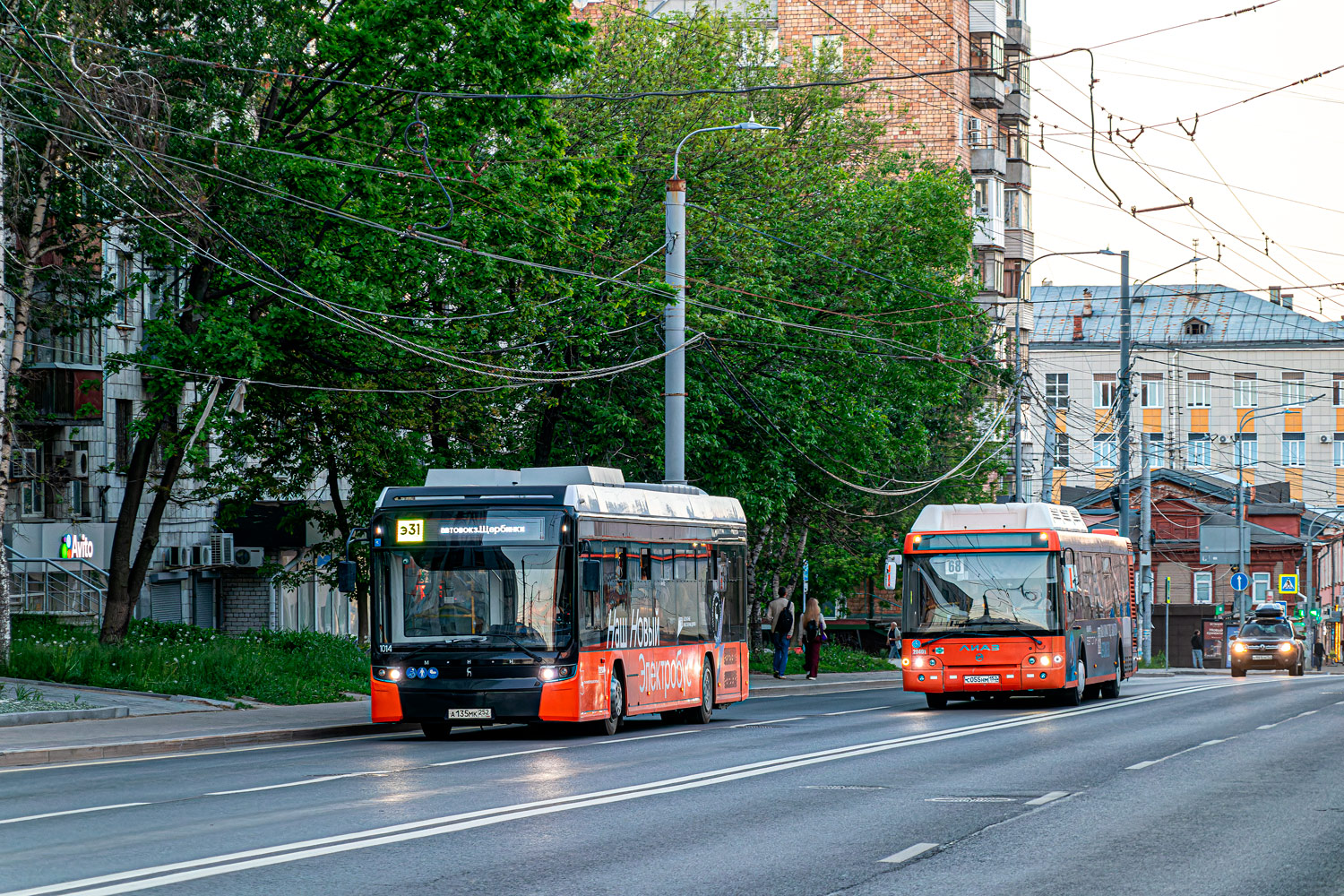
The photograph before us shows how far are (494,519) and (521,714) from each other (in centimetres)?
218

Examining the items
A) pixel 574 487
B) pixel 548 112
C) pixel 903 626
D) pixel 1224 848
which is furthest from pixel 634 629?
pixel 1224 848

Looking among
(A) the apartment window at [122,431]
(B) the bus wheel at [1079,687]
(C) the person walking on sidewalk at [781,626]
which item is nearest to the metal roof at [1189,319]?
(C) the person walking on sidewalk at [781,626]

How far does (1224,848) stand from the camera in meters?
11.0

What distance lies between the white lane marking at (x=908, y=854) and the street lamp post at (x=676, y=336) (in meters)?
Answer: 17.3

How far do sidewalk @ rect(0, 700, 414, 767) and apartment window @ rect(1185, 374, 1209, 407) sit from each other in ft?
293

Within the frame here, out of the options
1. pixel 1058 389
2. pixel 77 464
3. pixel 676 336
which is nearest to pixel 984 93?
pixel 1058 389

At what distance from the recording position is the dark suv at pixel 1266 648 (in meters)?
54.7

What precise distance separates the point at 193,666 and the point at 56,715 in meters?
4.50

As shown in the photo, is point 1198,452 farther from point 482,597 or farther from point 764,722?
point 482,597

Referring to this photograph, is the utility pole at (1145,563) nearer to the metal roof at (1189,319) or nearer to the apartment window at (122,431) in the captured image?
the apartment window at (122,431)

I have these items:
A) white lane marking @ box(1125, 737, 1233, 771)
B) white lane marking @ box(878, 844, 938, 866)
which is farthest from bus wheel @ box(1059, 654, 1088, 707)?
white lane marking @ box(878, 844, 938, 866)

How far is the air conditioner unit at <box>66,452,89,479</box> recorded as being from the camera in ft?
133

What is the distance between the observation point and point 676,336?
2938cm

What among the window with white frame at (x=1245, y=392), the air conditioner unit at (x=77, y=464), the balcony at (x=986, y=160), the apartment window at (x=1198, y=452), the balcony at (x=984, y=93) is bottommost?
the air conditioner unit at (x=77, y=464)
